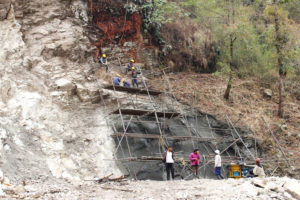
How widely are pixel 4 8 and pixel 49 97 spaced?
551 centimetres

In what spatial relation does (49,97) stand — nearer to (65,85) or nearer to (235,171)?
(65,85)

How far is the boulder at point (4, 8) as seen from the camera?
1478 cm

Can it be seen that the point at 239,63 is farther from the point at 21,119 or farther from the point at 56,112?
the point at 21,119

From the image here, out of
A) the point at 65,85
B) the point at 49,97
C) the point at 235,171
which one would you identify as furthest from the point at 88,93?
the point at 235,171

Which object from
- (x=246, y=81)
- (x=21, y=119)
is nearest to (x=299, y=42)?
(x=246, y=81)

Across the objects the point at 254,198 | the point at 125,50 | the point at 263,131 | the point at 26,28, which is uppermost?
the point at 26,28

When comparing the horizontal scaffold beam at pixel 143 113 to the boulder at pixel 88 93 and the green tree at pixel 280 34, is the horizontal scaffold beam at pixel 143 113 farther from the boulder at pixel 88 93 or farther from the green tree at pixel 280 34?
the green tree at pixel 280 34

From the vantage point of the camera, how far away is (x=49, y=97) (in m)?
13.4

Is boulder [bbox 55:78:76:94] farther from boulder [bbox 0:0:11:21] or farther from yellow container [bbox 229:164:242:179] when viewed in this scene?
yellow container [bbox 229:164:242:179]

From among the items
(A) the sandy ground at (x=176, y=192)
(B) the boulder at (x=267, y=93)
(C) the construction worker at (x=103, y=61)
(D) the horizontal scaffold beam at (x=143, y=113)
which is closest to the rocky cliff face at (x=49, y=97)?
(C) the construction worker at (x=103, y=61)

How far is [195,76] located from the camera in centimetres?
1881

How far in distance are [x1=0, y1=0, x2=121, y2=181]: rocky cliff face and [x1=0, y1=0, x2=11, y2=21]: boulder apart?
0.05 meters

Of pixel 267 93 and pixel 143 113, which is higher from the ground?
pixel 143 113

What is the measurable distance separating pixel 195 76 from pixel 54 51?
8.68m
